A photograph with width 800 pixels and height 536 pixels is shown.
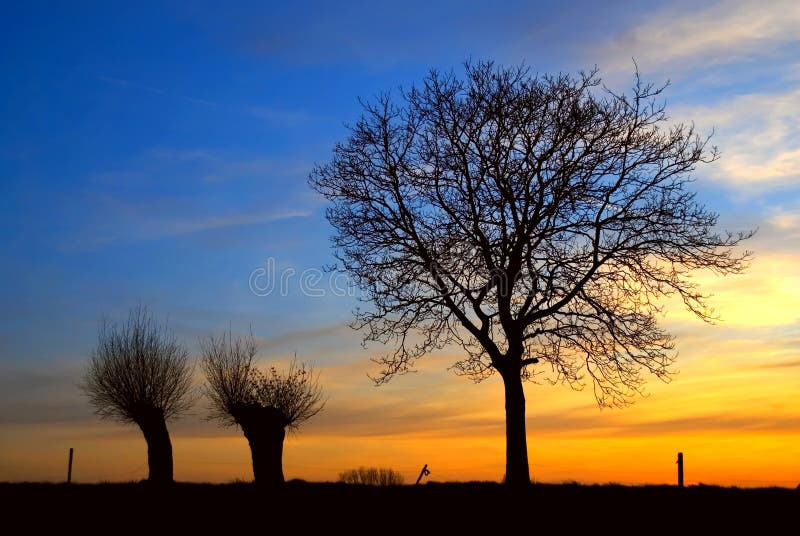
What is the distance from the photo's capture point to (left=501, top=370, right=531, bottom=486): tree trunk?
2577cm

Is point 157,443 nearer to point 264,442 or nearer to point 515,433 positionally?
point 264,442

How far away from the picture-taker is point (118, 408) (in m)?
35.1

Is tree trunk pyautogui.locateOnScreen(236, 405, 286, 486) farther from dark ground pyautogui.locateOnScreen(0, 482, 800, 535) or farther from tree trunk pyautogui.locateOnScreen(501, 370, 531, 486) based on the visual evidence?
tree trunk pyautogui.locateOnScreen(501, 370, 531, 486)

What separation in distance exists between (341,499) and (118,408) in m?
15.2

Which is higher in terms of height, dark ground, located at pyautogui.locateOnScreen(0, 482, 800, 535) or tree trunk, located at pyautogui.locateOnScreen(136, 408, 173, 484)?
tree trunk, located at pyautogui.locateOnScreen(136, 408, 173, 484)

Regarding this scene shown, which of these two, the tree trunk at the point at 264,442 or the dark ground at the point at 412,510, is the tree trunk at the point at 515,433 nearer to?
the dark ground at the point at 412,510

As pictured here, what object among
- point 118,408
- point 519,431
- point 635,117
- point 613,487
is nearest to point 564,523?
point 519,431

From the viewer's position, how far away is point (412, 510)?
21.6 m

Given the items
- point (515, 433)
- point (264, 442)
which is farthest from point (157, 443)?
point (515, 433)

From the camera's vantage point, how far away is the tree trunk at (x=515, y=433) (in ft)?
84.5

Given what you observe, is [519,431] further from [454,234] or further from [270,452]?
[270,452]

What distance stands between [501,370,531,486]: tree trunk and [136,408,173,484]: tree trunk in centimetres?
1488

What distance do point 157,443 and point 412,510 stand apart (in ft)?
52.4

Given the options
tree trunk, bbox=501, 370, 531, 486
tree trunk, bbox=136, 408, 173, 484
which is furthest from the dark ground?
tree trunk, bbox=136, 408, 173, 484
